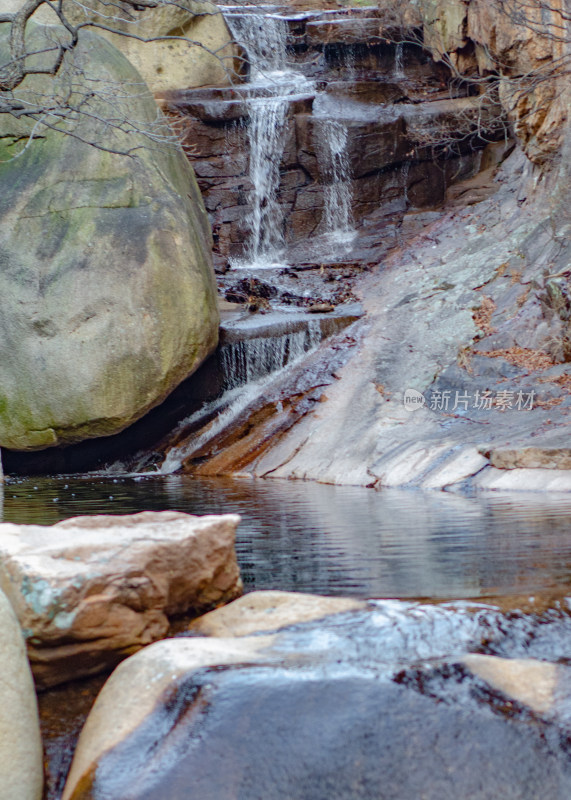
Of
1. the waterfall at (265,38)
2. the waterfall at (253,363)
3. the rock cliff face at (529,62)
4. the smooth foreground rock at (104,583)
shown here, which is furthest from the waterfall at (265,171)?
the smooth foreground rock at (104,583)

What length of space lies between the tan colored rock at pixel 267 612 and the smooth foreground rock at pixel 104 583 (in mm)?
136

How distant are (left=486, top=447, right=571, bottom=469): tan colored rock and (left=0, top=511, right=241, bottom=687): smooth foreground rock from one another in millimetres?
4431

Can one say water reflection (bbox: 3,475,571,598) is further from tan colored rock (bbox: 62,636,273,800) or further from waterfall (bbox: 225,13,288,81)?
waterfall (bbox: 225,13,288,81)

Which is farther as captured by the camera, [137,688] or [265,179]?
[265,179]

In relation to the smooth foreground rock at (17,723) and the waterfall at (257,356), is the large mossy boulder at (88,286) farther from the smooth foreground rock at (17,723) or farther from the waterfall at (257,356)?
the smooth foreground rock at (17,723)

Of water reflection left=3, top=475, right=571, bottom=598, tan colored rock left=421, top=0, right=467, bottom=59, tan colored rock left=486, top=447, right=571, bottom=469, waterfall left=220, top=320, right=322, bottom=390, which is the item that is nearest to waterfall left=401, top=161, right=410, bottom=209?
tan colored rock left=421, top=0, right=467, bottom=59

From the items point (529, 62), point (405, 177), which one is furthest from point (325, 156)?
point (529, 62)

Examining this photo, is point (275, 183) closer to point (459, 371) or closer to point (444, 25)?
point (444, 25)

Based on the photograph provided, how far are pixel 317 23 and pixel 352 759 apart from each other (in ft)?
61.2

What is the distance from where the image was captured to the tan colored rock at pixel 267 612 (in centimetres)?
274

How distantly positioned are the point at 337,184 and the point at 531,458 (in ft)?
32.5

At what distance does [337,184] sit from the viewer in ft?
51.1

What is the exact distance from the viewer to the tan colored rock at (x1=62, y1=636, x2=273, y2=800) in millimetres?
2111

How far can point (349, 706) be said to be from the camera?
2104mm
